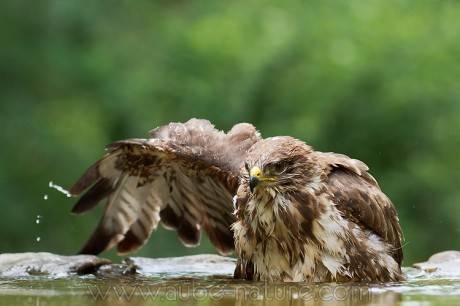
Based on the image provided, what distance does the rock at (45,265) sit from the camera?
8445mm

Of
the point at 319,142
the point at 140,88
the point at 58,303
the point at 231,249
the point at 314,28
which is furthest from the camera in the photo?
the point at 140,88

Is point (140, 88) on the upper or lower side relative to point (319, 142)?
upper

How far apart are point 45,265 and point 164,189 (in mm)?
1587

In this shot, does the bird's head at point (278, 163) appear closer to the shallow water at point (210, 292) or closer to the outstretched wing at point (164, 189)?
the shallow water at point (210, 292)

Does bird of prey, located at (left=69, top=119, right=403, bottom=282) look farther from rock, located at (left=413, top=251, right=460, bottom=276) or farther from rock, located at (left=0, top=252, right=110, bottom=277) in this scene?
rock, located at (left=0, top=252, right=110, bottom=277)

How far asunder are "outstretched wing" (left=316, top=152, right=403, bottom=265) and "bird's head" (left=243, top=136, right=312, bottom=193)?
0.29m

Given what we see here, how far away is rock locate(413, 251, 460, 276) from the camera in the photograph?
331 inches

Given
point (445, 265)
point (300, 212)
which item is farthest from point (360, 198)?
point (445, 265)

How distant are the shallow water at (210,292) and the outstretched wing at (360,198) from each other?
0.43 metres

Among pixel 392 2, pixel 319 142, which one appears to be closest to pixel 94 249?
pixel 319 142

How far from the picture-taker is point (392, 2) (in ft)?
55.3

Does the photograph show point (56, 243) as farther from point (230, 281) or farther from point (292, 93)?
point (230, 281)

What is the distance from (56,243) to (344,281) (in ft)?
33.6

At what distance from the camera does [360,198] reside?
770 centimetres
